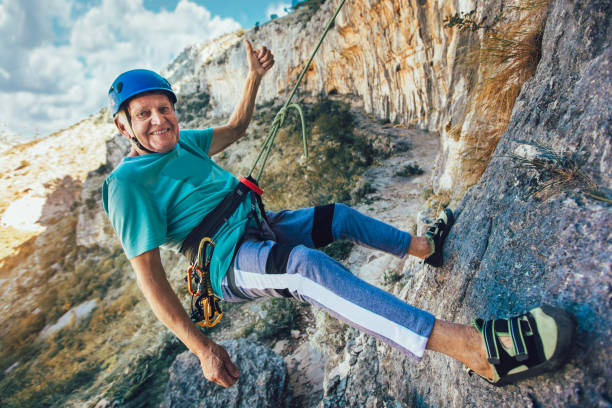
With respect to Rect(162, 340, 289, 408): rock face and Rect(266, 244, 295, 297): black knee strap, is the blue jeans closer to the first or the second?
Rect(266, 244, 295, 297): black knee strap

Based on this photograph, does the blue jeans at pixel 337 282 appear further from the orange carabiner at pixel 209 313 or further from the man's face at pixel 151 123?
the man's face at pixel 151 123

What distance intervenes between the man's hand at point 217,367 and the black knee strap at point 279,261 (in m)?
0.48

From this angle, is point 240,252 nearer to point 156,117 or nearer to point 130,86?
point 156,117

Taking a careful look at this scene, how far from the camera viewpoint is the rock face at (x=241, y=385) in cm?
322

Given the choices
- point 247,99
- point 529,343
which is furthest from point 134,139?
point 529,343

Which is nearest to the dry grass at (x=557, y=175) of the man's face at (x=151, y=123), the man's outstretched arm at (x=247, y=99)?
the man's face at (x=151, y=123)

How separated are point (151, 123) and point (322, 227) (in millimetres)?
1461

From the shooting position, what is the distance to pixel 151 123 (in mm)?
1973

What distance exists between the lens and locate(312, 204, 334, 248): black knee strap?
2.20m

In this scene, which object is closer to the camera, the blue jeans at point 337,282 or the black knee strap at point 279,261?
the blue jeans at point 337,282

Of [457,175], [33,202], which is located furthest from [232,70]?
[457,175]

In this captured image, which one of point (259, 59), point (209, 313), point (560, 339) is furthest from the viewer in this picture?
point (259, 59)

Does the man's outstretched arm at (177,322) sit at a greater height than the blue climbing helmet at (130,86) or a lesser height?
lesser

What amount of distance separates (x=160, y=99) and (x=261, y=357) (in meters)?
3.22
